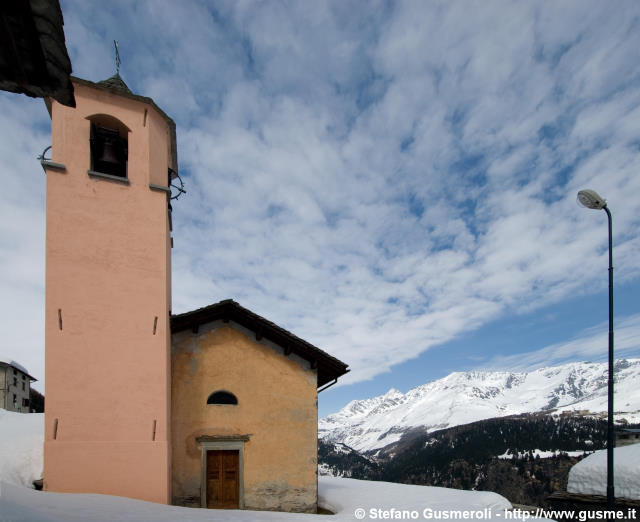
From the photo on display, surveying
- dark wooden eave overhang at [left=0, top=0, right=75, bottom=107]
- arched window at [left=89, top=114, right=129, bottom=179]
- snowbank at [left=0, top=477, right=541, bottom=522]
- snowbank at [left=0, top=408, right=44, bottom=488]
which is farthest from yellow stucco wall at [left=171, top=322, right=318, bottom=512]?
dark wooden eave overhang at [left=0, top=0, right=75, bottom=107]

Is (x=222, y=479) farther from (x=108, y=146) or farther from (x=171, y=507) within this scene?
(x=108, y=146)

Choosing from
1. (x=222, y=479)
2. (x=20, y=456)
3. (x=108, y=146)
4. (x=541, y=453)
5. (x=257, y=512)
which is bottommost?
(x=541, y=453)

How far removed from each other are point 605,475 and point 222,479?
11887mm

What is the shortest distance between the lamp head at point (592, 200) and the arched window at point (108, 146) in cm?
1130

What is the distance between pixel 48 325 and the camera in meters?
10.3

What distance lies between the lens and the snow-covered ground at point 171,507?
7.37 meters

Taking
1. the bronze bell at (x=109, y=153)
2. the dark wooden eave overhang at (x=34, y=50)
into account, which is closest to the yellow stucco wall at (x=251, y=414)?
the bronze bell at (x=109, y=153)

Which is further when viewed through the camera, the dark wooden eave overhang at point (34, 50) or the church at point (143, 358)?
the church at point (143, 358)

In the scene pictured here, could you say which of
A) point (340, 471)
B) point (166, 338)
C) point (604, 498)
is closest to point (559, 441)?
point (340, 471)

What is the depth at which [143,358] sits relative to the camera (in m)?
11.0

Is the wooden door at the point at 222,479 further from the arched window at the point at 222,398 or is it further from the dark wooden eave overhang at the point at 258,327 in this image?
the dark wooden eave overhang at the point at 258,327

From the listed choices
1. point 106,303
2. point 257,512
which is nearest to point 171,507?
point 257,512

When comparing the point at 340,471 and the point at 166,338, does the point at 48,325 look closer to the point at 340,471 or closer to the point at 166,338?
the point at 166,338

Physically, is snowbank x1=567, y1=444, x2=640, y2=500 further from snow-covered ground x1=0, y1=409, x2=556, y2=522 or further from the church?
the church
